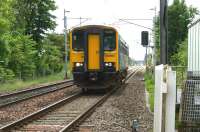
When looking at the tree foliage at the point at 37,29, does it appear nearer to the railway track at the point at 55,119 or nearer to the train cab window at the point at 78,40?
the train cab window at the point at 78,40

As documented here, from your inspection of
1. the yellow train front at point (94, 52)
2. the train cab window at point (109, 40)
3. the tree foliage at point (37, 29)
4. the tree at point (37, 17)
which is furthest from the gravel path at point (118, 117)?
the tree at point (37, 17)

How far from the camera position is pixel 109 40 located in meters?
22.6

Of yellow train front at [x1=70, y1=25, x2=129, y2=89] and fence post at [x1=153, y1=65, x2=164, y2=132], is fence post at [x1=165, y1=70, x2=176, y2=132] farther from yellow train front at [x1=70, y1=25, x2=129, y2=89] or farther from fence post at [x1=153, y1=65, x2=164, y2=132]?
yellow train front at [x1=70, y1=25, x2=129, y2=89]

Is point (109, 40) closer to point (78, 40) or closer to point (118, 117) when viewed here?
point (78, 40)

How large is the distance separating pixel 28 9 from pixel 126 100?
136 ft

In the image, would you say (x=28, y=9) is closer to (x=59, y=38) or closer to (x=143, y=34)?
(x=59, y=38)

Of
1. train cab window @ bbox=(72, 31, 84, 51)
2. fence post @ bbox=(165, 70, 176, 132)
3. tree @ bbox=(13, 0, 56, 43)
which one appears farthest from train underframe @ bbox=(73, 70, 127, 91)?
tree @ bbox=(13, 0, 56, 43)

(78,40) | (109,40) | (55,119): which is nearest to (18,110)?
(55,119)

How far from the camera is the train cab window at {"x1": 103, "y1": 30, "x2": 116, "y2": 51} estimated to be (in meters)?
22.5

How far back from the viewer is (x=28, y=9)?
59.5 m

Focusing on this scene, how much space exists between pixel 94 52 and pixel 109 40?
0.84 meters

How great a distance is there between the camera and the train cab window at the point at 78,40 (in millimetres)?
22484

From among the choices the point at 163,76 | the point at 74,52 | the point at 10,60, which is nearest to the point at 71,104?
the point at 74,52

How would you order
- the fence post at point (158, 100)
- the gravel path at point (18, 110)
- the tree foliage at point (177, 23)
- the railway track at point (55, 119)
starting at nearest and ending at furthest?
the fence post at point (158, 100)
the railway track at point (55, 119)
the gravel path at point (18, 110)
the tree foliage at point (177, 23)
